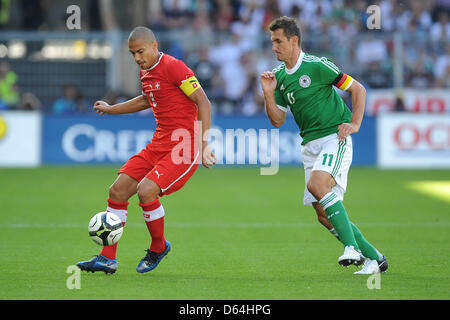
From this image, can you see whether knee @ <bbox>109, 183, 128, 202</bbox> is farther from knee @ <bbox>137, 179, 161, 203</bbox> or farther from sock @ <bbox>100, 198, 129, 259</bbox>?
knee @ <bbox>137, 179, 161, 203</bbox>

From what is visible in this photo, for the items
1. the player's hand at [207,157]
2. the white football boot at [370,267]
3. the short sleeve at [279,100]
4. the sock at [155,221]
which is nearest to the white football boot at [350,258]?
the white football boot at [370,267]

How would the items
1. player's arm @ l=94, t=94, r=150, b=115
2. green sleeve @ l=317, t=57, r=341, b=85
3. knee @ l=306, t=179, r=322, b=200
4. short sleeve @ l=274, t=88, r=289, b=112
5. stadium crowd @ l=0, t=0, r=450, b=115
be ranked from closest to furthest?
knee @ l=306, t=179, r=322, b=200 < green sleeve @ l=317, t=57, r=341, b=85 < short sleeve @ l=274, t=88, r=289, b=112 < player's arm @ l=94, t=94, r=150, b=115 < stadium crowd @ l=0, t=0, r=450, b=115

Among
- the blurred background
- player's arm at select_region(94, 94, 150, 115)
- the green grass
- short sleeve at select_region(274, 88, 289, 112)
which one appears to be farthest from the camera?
the blurred background

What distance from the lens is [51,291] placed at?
631cm

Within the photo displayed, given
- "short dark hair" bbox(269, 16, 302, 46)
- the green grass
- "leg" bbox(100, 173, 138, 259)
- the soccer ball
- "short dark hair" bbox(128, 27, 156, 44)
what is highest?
"short dark hair" bbox(269, 16, 302, 46)

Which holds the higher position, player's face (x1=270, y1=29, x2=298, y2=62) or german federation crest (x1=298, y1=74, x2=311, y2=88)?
player's face (x1=270, y1=29, x2=298, y2=62)

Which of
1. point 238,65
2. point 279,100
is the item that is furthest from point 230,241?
point 238,65

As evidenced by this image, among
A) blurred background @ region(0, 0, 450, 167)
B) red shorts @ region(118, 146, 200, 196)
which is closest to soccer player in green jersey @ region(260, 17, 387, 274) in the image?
red shorts @ region(118, 146, 200, 196)

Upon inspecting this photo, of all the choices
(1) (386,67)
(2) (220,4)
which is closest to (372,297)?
(1) (386,67)

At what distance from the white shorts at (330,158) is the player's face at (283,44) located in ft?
2.70

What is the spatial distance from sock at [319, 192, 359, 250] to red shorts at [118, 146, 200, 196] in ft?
4.13

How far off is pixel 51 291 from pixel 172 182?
5.09ft

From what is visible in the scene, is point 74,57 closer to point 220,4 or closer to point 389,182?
point 220,4

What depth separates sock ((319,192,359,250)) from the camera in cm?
695
